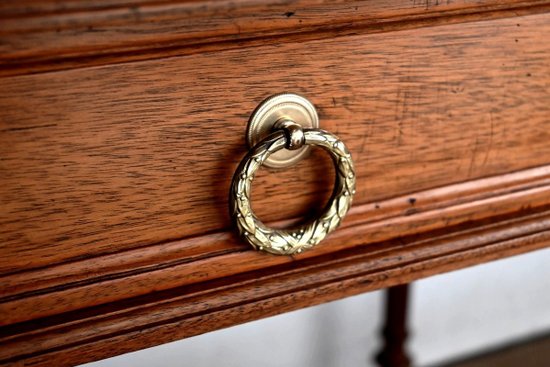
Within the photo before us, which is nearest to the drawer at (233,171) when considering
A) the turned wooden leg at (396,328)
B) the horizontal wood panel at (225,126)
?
the horizontal wood panel at (225,126)

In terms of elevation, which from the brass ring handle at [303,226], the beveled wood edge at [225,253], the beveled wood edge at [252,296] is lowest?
the beveled wood edge at [252,296]

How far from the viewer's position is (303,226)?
336 millimetres

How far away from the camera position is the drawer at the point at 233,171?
288 millimetres

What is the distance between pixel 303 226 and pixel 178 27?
4.6 inches

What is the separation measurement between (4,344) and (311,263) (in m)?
0.15

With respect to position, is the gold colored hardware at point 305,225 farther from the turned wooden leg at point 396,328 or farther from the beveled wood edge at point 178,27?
the turned wooden leg at point 396,328

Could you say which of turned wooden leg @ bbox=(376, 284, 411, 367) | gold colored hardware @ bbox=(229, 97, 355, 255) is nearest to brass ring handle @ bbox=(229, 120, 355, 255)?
gold colored hardware @ bbox=(229, 97, 355, 255)

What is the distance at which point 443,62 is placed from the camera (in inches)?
13.3

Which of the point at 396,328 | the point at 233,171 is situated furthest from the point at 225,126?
the point at 396,328

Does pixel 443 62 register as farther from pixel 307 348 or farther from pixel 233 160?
pixel 307 348

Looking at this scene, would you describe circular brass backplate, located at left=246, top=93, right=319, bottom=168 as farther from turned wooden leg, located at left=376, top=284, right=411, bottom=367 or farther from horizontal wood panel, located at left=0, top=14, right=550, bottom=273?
turned wooden leg, located at left=376, top=284, right=411, bottom=367

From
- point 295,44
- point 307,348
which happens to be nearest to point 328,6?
point 295,44

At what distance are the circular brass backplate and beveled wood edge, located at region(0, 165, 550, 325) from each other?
49 mm

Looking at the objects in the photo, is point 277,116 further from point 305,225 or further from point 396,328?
point 396,328
